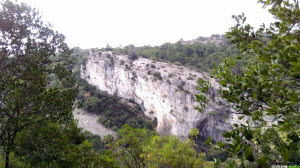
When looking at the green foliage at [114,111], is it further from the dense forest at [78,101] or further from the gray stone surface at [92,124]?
the dense forest at [78,101]

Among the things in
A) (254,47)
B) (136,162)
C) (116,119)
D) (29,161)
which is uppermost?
(254,47)

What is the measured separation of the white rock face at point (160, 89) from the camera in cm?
2339

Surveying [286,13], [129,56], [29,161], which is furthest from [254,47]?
[129,56]

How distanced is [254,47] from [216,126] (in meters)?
22.3

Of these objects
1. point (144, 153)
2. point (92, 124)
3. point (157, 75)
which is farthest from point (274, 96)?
point (92, 124)

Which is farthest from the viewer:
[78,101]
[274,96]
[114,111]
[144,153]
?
[114,111]

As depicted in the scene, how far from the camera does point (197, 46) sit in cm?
4162

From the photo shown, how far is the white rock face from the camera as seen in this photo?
76.7 feet

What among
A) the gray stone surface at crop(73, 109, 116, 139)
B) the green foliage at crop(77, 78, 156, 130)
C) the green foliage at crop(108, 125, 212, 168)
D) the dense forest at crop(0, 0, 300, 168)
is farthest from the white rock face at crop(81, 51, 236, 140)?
the dense forest at crop(0, 0, 300, 168)

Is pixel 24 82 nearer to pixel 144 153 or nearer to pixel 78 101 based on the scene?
pixel 78 101

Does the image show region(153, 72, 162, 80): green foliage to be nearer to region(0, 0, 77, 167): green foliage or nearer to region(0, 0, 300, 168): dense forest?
region(0, 0, 300, 168): dense forest

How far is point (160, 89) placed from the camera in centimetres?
2766

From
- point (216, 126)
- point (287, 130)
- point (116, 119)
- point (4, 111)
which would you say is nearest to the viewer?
point (287, 130)

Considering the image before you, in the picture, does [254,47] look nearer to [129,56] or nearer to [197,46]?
[129,56]
